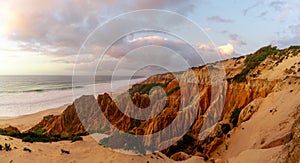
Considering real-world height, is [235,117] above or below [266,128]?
below

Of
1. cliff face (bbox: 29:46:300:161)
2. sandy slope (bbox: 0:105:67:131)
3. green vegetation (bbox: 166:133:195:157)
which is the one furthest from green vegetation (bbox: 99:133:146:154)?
sandy slope (bbox: 0:105:67:131)

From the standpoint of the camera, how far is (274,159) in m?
7.94

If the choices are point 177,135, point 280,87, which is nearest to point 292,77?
point 280,87

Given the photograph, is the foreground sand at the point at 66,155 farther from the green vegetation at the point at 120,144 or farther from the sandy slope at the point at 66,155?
the green vegetation at the point at 120,144

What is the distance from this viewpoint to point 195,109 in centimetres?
2677

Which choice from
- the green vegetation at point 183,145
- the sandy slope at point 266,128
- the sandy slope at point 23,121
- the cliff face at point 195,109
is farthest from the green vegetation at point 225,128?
the sandy slope at point 23,121

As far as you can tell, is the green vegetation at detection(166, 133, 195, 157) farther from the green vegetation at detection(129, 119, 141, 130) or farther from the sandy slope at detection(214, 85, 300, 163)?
the green vegetation at detection(129, 119, 141, 130)

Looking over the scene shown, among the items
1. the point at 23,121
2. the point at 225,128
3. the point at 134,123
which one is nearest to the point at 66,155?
the point at 225,128

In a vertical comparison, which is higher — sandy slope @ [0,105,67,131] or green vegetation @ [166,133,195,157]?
green vegetation @ [166,133,195,157]

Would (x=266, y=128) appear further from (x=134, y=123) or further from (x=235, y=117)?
(x=134, y=123)

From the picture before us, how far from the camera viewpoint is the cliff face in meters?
19.7

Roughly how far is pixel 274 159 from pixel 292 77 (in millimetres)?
12668

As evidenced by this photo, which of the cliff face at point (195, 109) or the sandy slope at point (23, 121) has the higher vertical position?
the cliff face at point (195, 109)

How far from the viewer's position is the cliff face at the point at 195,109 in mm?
19672
